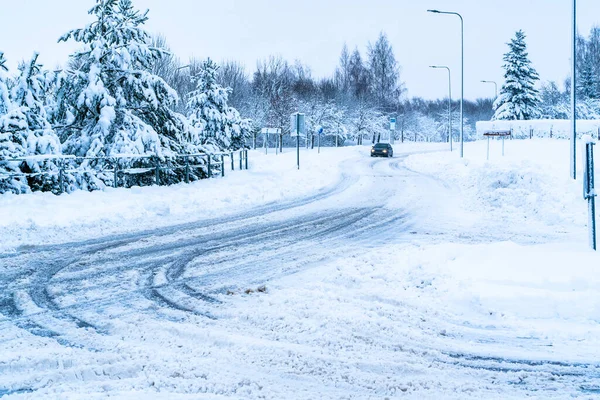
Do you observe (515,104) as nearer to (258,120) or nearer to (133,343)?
(258,120)

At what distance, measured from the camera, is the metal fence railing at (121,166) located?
17.6 m

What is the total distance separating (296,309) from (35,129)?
48.9 ft

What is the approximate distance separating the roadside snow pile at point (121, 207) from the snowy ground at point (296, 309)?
0.13 metres

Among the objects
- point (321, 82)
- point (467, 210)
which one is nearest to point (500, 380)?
point (467, 210)

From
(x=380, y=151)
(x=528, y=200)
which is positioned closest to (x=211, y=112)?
(x=380, y=151)

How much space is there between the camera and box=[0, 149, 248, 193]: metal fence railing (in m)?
17.6

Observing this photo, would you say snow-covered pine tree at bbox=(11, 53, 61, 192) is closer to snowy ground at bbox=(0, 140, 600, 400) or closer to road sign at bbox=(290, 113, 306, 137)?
snowy ground at bbox=(0, 140, 600, 400)

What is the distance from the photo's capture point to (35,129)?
18.4m

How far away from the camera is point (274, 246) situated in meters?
10.8

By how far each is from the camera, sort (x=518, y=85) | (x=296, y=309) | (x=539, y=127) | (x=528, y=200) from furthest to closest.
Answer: (x=518, y=85), (x=539, y=127), (x=528, y=200), (x=296, y=309)

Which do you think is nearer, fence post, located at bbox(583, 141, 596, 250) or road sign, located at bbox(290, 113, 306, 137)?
fence post, located at bbox(583, 141, 596, 250)

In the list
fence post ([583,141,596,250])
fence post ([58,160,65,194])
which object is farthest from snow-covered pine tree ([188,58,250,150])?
fence post ([583,141,596,250])

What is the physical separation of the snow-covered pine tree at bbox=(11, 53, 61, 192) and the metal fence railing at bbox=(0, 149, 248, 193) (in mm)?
134

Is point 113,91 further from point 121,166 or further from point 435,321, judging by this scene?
point 435,321
